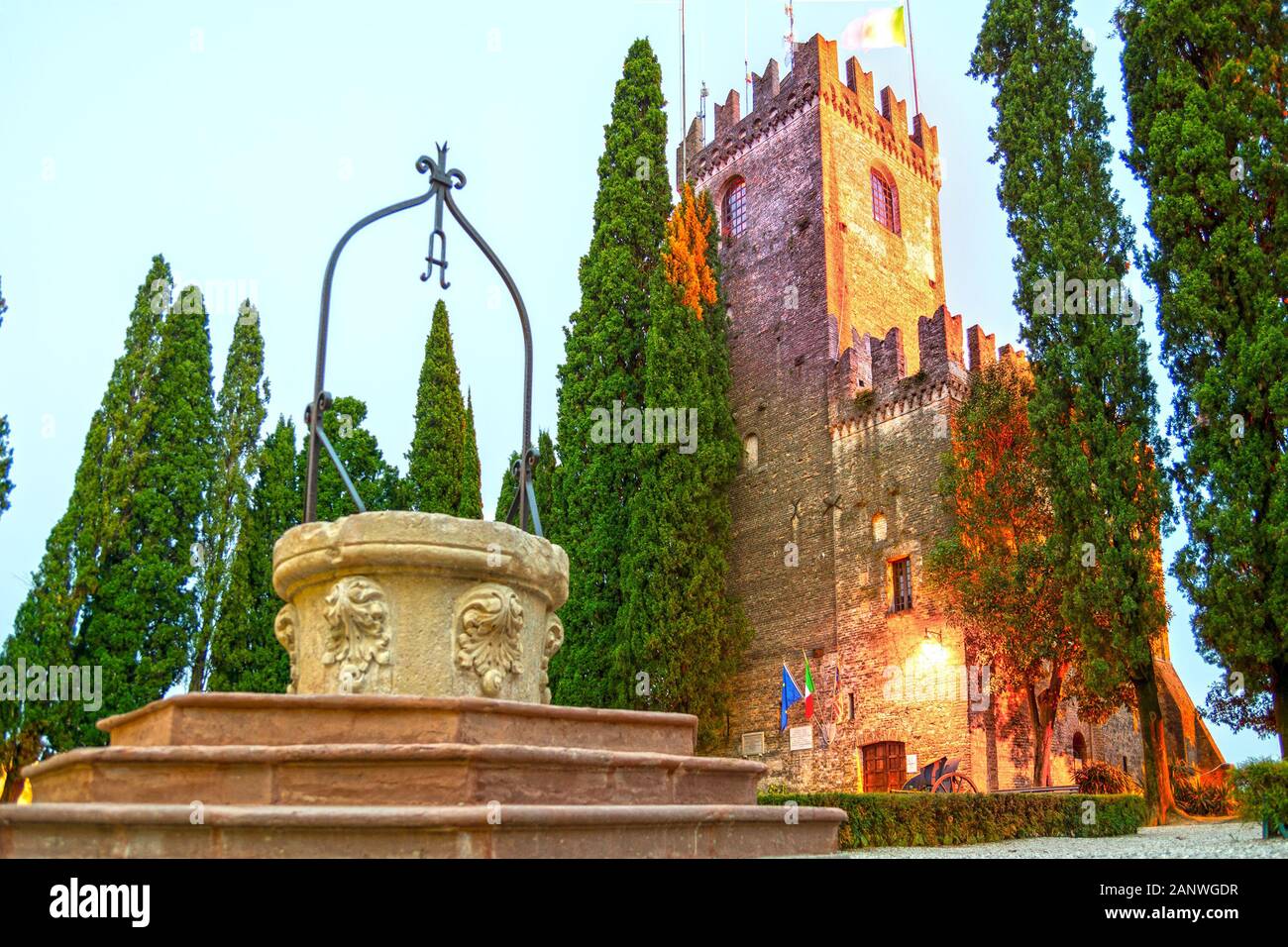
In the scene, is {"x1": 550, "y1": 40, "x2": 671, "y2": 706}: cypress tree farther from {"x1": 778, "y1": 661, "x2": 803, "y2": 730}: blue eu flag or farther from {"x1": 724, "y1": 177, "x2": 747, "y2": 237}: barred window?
{"x1": 724, "y1": 177, "x2": 747, "y2": 237}: barred window

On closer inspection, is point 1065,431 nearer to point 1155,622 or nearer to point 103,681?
point 1155,622

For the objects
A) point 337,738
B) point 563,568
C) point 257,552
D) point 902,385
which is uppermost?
point 902,385

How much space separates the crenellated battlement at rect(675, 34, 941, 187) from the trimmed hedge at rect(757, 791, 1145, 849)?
68.4 feet

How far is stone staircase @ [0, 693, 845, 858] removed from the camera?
194 inches

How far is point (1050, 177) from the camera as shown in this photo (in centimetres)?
1827

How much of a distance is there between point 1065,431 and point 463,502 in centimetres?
1605

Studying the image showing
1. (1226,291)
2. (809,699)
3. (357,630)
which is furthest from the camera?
(809,699)

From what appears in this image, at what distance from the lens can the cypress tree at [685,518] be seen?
21.8 metres

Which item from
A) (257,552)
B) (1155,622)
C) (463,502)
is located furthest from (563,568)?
(463,502)

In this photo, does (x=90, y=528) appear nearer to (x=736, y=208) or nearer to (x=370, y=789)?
(x=370, y=789)

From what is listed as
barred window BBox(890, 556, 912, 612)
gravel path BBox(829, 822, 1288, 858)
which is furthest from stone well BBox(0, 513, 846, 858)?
barred window BBox(890, 556, 912, 612)

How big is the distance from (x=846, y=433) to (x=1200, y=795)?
11.1 meters

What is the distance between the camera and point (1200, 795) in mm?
18000

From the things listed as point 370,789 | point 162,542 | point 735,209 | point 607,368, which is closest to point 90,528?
point 162,542
